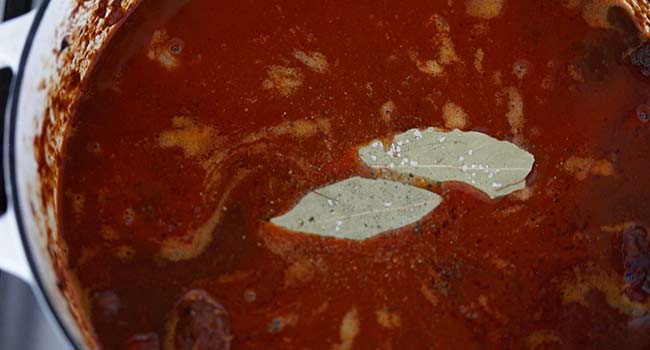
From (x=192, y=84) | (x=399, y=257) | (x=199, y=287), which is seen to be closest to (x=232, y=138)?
(x=192, y=84)

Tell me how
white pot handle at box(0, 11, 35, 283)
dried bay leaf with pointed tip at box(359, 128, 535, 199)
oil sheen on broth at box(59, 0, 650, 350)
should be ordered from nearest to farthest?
white pot handle at box(0, 11, 35, 283), oil sheen on broth at box(59, 0, 650, 350), dried bay leaf with pointed tip at box(359, 128, 535, 199)

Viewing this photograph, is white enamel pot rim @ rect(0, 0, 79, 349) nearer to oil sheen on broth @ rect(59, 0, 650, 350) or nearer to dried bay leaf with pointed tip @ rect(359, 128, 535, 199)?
oil sheen on broth @ rect(59, 0, 650, 350)

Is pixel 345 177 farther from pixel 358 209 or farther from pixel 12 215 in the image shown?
pixel 12 215

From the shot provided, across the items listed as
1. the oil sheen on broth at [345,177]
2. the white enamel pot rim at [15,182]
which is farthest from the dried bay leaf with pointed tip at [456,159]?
the white enamel pot rim at [15,182]

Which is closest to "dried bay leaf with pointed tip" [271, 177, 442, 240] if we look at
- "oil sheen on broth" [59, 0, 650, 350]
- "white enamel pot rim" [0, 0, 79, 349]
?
"oil sheen on broth" [59, 0, 650, 350]

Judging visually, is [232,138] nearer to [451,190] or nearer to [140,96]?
[140,96]

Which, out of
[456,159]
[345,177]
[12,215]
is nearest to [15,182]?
[12,215]
